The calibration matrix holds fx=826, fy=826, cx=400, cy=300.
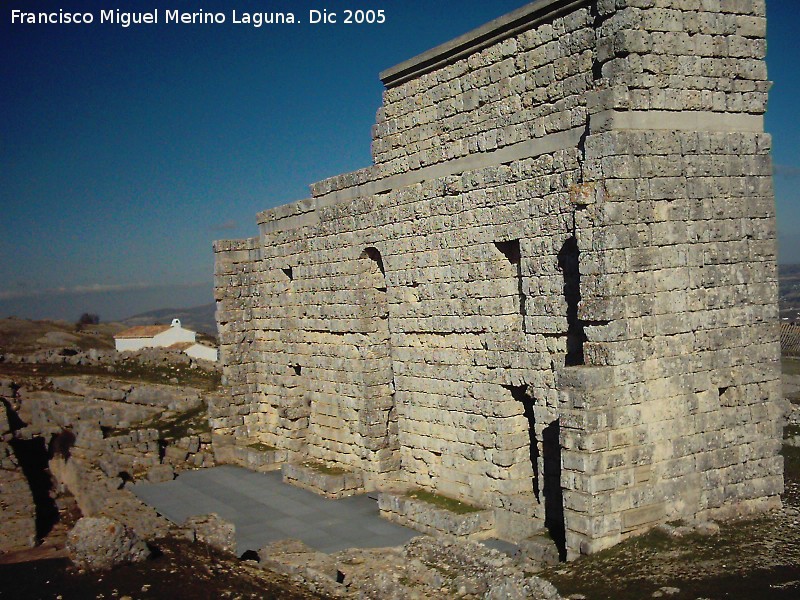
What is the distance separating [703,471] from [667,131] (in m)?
4.03

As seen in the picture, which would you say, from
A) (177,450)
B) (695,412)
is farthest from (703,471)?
(177,450)

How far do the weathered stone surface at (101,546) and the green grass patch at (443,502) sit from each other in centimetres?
407

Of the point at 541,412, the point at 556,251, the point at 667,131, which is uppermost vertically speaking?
the point at 667,131

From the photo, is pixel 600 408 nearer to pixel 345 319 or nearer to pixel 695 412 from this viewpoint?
pixel 695 412

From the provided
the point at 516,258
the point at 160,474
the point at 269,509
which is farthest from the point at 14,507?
the point at 516,258

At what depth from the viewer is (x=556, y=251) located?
400 inches

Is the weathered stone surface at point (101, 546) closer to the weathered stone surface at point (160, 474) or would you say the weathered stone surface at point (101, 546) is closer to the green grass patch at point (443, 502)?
the green grass patch at point (443, 502)

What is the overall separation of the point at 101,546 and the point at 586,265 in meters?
6.34

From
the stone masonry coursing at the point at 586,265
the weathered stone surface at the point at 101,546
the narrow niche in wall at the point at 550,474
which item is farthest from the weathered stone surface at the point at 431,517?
the weathered stone surface at the point at 101,546

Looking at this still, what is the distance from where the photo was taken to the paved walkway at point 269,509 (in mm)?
11828

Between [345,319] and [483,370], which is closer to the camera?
[483,370]

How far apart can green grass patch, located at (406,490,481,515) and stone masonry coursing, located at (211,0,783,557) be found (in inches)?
8.0

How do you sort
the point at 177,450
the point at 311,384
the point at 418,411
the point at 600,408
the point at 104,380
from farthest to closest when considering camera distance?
the point at 104,380 < the point at 177,450 < the point at 311,384 < the point at 418,411 < the point at 600,408

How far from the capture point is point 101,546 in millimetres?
9352
